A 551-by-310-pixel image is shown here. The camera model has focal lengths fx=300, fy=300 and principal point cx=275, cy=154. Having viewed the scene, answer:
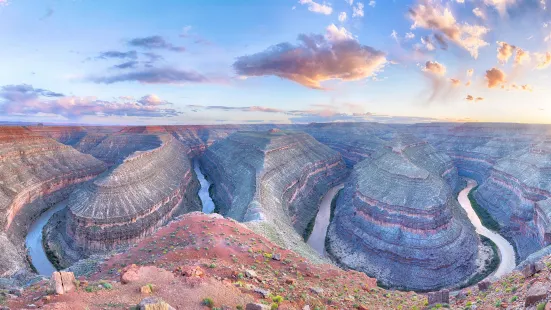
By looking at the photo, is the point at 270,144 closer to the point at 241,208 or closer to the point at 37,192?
the point at 241,208

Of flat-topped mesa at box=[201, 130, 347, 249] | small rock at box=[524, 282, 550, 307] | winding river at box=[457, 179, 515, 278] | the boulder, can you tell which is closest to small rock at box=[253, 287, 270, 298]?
the boulder

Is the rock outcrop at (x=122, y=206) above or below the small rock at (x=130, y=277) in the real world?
below

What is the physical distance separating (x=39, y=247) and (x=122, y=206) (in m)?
16.1

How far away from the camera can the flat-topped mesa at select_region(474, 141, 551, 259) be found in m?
54.8

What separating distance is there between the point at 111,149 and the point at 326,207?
103277 millimetres

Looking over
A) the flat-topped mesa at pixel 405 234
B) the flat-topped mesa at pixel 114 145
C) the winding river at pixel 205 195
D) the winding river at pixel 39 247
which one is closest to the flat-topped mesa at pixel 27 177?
the winding river at pixel 39 247

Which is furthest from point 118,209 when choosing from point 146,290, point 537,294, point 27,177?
point 537,294

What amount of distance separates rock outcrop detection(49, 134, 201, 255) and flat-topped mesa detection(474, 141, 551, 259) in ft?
231

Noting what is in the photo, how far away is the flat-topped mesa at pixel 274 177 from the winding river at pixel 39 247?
31916 millimetres

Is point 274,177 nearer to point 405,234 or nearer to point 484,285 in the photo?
point 405,234

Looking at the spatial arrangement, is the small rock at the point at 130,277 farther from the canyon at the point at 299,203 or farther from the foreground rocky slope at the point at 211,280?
the canyon at the point at 299,203

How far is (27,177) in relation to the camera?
76000mm

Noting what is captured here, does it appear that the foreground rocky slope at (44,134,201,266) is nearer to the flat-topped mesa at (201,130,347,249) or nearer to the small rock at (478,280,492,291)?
the flat-topped mesa at (201,130,347,249)

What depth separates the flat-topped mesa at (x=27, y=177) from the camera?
5669 cm
